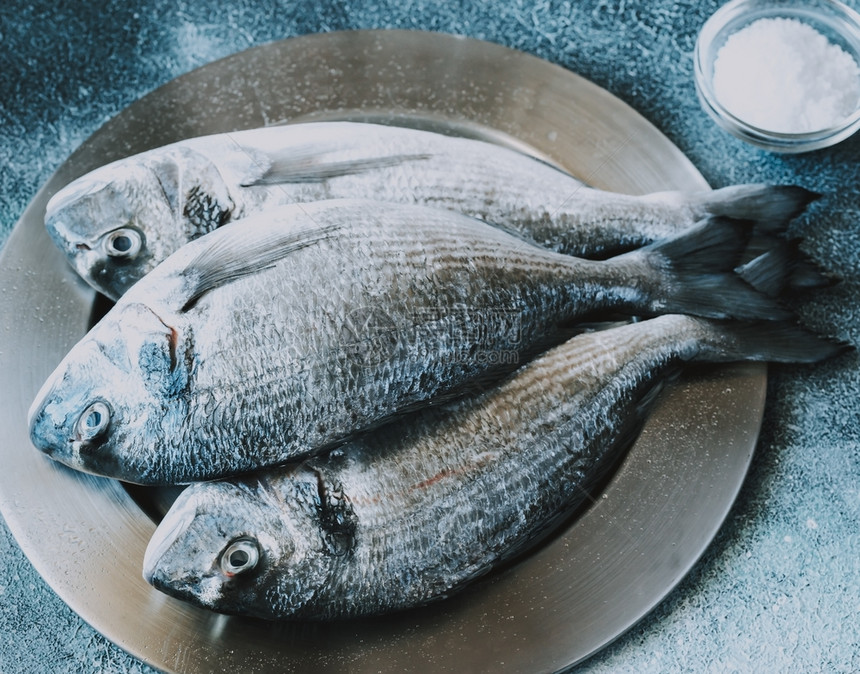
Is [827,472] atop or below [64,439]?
below

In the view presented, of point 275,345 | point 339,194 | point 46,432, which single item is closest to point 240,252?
point 275,345

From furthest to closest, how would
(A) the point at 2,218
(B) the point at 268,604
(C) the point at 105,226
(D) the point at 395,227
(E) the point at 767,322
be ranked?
(A) the point at 2,218 → (E) the point at 767,322 → (C) the point at 105,226 → (D) the point at 395,227 → (B) the point at 268,604

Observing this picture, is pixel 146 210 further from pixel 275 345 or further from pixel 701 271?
pixel 701 271

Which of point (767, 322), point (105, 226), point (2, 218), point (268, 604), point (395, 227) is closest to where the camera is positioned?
point (268, 604)

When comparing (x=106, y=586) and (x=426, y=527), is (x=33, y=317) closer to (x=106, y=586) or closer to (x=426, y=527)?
(x=106, y=586)

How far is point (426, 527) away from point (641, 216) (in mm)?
798

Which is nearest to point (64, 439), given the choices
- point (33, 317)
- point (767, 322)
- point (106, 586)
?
point (106, 586)

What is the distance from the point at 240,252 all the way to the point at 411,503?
1.73ft

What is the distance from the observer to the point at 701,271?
171cm

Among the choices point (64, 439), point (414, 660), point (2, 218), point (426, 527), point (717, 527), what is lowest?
point (717, 527)

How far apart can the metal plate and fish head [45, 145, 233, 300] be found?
21 centimetres

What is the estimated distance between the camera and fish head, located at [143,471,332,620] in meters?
1.37

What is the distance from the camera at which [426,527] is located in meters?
1.45

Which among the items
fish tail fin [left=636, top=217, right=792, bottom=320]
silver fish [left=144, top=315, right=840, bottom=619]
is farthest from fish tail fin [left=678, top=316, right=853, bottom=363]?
silver fish [left=144, top=315, right=840, bottom=619]
